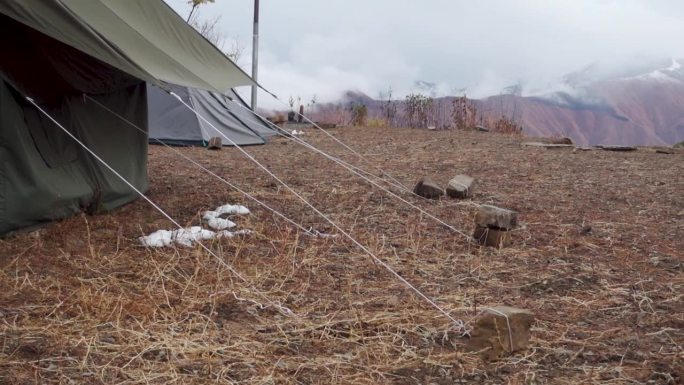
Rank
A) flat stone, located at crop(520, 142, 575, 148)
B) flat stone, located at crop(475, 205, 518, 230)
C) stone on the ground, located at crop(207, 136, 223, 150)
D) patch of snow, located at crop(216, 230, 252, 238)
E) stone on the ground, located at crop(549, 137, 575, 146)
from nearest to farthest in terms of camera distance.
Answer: flat stone, located at crop(475, 205, 518, 230) < patch of snow, located at crop(216, 230, 252, 238) < stone on the ground, located at crop(207, 136, 223, 150) < flat stone, located at crop(520, 142, 575, 148) < stone on the ground, located at crop(549, 137, 575, 146)

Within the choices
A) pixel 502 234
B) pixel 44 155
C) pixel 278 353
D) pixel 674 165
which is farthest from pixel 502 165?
pixel 278 353

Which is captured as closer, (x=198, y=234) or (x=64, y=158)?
(x=198, y=234)

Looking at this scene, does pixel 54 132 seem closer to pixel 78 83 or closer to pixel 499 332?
pixel 78 83

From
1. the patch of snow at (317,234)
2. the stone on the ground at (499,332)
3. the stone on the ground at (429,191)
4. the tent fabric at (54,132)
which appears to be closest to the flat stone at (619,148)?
the stone on the ground at (429,191)

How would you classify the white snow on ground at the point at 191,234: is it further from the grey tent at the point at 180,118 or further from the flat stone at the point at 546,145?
the flat stone at the point at 546,145

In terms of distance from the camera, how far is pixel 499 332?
2797mm

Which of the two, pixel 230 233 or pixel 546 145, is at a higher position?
pixel 546 145

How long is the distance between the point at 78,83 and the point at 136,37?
2.11 feet

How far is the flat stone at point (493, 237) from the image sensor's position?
4.55m

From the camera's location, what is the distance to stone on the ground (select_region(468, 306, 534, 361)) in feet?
9.17

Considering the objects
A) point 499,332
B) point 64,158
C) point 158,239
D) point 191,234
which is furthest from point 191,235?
point 499,332

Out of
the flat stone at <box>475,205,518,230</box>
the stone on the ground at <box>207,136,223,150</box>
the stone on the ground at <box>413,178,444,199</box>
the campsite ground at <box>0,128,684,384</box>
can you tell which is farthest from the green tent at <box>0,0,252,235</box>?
the stone on the ground at <box>207,136,223,150</box>

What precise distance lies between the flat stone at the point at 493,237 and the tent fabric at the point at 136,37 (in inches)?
75.7

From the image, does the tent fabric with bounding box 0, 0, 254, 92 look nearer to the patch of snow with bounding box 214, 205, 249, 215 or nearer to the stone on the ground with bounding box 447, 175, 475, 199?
the patch of snow with bounding box 214, 205, 249, 215
